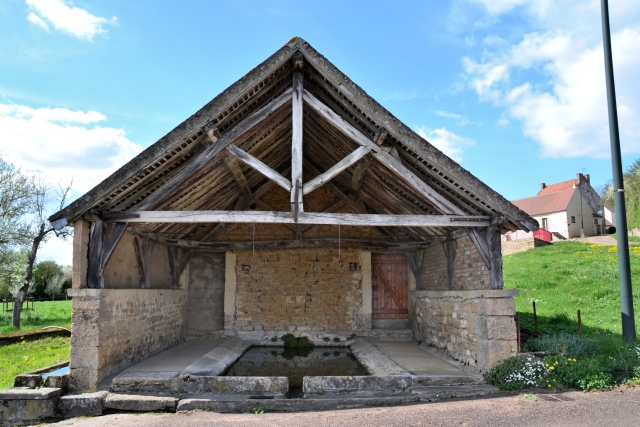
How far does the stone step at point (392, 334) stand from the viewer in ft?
35.7

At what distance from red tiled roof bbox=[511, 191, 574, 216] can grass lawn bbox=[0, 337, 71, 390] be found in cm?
2868

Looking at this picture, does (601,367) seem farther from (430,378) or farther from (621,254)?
(430,378)

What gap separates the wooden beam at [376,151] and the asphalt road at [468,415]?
276 centimetres

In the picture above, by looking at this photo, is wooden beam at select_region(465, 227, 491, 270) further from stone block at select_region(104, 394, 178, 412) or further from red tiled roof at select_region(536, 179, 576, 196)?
red tiled roof at select_region(536, 179, 576, 196)

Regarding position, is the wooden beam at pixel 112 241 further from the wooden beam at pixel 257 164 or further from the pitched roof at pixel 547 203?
the pitched roof at pixel 547 203

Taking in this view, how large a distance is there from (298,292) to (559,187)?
29720mm

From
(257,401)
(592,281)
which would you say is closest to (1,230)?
(257,401)

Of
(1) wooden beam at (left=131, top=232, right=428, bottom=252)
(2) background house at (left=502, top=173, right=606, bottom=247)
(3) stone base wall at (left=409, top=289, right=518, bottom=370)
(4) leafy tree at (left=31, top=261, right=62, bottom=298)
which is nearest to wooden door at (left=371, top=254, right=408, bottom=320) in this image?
(1) wooden beam at (left=131, top=232, right=428, bottom=252)

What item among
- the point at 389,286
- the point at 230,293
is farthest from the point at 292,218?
the point at 389,286

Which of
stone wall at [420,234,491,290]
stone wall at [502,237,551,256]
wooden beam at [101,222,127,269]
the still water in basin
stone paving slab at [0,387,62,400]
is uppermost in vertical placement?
stone wall at [502,237,551,256]

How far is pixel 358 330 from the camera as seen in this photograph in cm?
1094

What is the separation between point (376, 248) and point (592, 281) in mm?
7077

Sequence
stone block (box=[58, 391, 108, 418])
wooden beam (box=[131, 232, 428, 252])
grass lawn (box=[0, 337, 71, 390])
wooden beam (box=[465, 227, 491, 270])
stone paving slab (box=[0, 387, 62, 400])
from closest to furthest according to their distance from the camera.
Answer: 1. stone paving slab (box=[0, 387, 62, 400])
2. stone block (box=[58, 391, 108, 418])
3. wooden beam (box=[465, 227, 491, 270])
4. grass lawn (box=[0, 337, 71, 390])
5. wooden beam (box=[131, 232, 428, 252])

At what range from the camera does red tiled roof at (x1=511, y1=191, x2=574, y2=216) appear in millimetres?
29109
